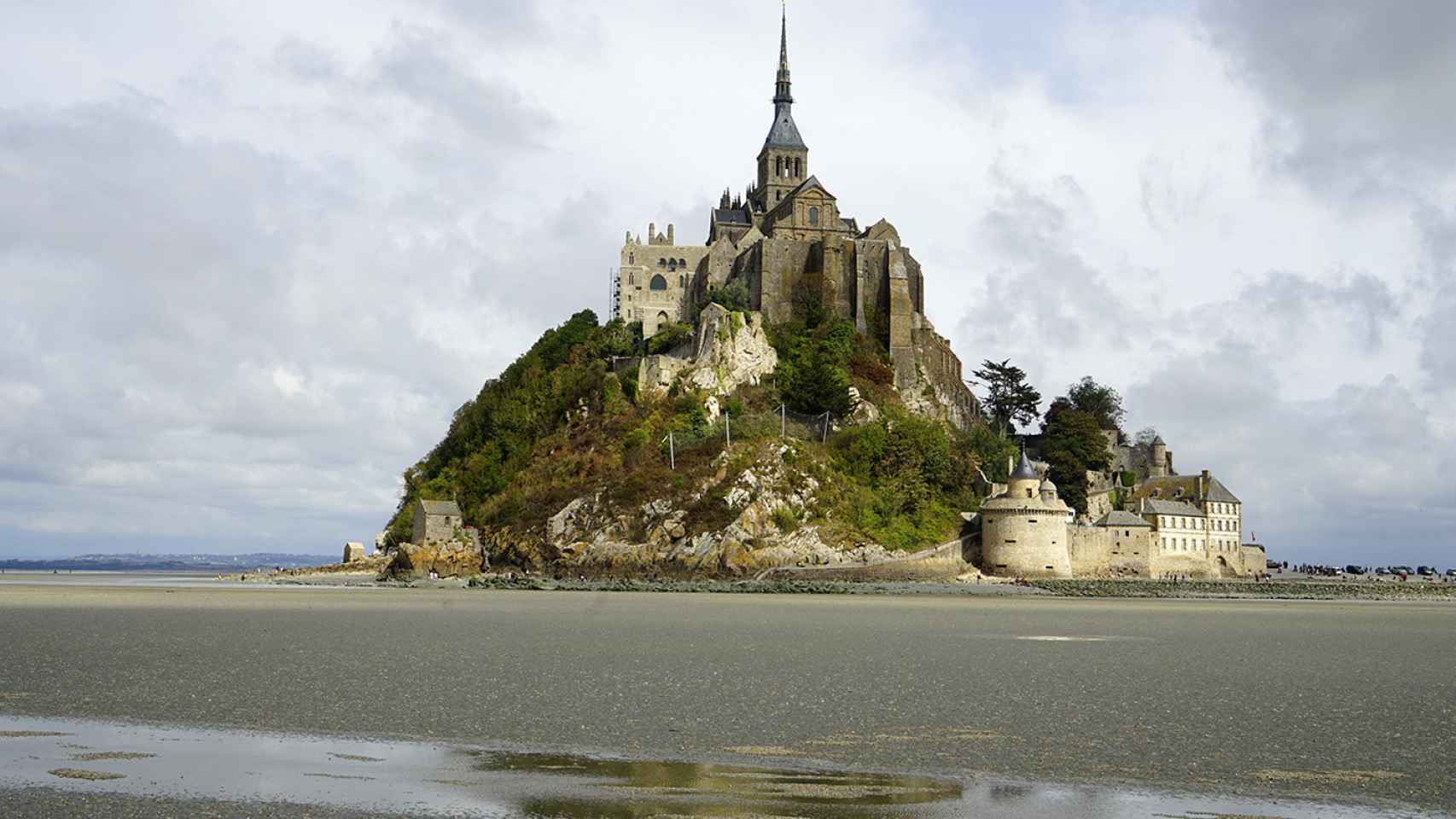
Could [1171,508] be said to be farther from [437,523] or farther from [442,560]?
[437,523]

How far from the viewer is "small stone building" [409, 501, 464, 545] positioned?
2881 inches

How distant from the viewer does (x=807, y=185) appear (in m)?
90.0

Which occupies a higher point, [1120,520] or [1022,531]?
[1120,520]

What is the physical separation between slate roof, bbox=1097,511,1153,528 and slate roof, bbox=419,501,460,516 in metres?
36.5

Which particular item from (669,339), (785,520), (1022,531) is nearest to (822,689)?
(785,520)

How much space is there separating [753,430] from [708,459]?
331cm

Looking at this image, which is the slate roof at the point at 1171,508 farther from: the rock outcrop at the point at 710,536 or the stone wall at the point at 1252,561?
the rock outcrop at the point at 710,536

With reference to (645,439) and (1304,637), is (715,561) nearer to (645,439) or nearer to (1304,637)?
(645,439)

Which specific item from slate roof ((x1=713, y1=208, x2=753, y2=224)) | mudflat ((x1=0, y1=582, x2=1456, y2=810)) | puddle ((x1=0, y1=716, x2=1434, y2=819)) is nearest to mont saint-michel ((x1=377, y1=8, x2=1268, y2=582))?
slate roof ((x1=713, y1=208, x2=753, y2=224))

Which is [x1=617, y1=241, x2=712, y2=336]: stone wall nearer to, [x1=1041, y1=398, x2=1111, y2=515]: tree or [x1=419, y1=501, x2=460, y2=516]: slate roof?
[x1=419, y1=501, x2=460, y2=516]: slate roof

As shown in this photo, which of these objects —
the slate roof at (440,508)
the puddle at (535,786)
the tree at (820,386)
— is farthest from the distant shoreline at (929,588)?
the puddle at (535,786)

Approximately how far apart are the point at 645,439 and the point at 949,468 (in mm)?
16775

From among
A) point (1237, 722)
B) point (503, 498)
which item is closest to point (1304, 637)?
point (1237, 722)

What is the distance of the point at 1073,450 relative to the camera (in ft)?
266
